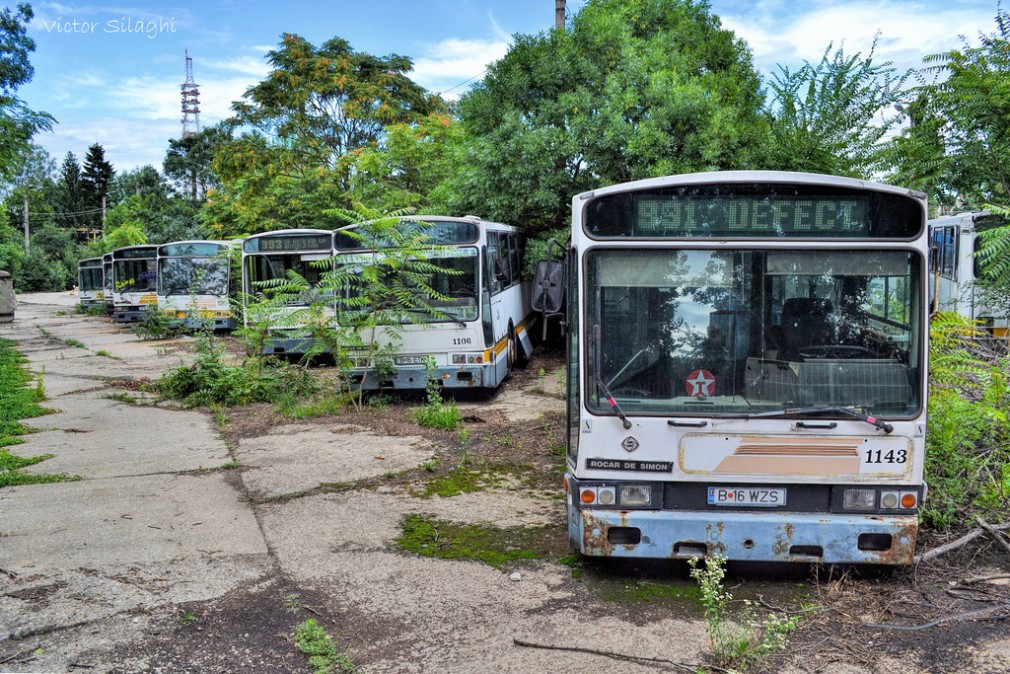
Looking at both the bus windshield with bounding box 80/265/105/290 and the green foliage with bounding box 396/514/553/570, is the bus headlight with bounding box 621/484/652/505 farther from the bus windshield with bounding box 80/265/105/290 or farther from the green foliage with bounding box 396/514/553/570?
the bus windshield with bounding box 80/265/105/290

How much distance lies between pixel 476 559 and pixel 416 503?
1.58 metres

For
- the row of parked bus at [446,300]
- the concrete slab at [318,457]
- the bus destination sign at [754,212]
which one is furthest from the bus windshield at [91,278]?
the bus destination sign at [754,212]

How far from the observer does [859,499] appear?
504 centimetres

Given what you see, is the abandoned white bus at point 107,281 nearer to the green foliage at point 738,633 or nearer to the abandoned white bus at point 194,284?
the abandoned white bus at point 194,284

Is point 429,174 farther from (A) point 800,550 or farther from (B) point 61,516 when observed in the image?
(A) point 800,550

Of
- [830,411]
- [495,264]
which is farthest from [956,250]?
[830,411]

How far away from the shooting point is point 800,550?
507cm

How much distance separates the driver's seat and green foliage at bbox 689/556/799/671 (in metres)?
1.41

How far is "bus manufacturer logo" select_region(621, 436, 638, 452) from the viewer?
5.12 metres

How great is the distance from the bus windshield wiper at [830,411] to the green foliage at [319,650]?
108 inches

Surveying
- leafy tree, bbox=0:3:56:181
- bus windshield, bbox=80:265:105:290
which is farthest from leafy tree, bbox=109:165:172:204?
leafy tree, bbox=0:3:56:181

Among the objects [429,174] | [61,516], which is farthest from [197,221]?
[61,516]

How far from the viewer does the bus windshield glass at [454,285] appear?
39.5 feet

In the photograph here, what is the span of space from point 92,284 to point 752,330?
43577 mm
